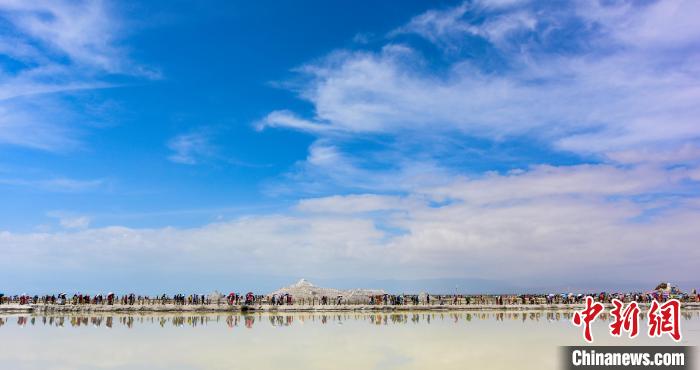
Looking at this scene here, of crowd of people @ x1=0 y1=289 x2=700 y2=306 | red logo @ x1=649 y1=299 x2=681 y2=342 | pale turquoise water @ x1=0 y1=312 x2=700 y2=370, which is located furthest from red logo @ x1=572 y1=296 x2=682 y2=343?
crowd of people @ x1=0 y1=289 x2=700 y2=306

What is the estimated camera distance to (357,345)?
932 inches

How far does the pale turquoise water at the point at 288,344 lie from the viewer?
18844 mm

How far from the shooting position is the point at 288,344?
79.2ft

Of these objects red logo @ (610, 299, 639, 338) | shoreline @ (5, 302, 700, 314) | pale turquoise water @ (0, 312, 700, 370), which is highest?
red logo @ (610, 299, 639, 338)

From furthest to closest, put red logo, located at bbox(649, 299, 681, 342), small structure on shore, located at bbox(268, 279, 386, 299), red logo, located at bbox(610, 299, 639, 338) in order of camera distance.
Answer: small structure on shore, located at bbox(268, 279, 386, 299) < red logo, located at bbox(610, 299, 639, 338) < red logo, located at bbox(649, 299, 681, 342)

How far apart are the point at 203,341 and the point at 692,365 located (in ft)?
64.7

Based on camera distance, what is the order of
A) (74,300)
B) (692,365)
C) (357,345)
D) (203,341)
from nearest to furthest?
(692,365) → (357,345) → (203,341) → (74,300)

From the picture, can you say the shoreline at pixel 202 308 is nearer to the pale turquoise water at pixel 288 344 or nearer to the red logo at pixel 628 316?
the pale turquoise water at pixel 288 344

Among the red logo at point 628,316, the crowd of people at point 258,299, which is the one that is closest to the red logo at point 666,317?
the red logo at point 628,316

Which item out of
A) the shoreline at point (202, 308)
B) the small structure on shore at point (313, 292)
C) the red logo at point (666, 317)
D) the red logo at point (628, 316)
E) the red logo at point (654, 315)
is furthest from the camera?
the small structure on shore at point (313, 292)

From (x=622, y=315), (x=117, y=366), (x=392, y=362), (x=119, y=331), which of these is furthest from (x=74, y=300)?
(x=622, y=315)

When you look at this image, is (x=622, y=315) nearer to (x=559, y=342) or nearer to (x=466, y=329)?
(x=559, y=342)

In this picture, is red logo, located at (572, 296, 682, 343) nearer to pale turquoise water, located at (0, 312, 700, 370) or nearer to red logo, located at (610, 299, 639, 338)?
red logo, located at (610, 299, 639, 338)

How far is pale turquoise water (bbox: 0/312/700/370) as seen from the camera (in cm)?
1884
